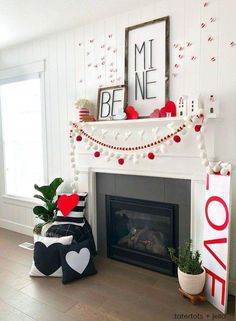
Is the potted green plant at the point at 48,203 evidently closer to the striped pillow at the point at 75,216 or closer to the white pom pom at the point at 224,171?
the striped pillow at the point at 75,216

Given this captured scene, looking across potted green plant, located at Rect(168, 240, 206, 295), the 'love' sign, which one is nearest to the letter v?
the 'love' sign

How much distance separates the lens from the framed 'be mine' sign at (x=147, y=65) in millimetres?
2312

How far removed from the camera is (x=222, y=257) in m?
1.92

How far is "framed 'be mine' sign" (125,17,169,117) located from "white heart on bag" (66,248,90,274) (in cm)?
139

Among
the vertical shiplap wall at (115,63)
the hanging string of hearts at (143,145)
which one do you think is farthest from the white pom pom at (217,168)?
the vertical shiplap wall at (115,63)

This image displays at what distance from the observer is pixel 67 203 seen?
2.73 m

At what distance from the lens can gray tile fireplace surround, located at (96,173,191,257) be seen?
7.67 feet

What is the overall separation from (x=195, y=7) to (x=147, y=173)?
1450mm

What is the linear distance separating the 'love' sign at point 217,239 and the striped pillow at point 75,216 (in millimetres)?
1271

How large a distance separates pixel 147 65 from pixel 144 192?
3.89 feet

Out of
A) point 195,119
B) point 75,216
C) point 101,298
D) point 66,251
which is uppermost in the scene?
point 195,119

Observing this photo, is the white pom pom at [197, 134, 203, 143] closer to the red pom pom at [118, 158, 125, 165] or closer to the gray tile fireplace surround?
the gray tile fireplace surround

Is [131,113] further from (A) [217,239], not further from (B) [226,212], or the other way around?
(A) [217,239]

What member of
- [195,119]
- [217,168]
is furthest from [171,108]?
[217,168]
